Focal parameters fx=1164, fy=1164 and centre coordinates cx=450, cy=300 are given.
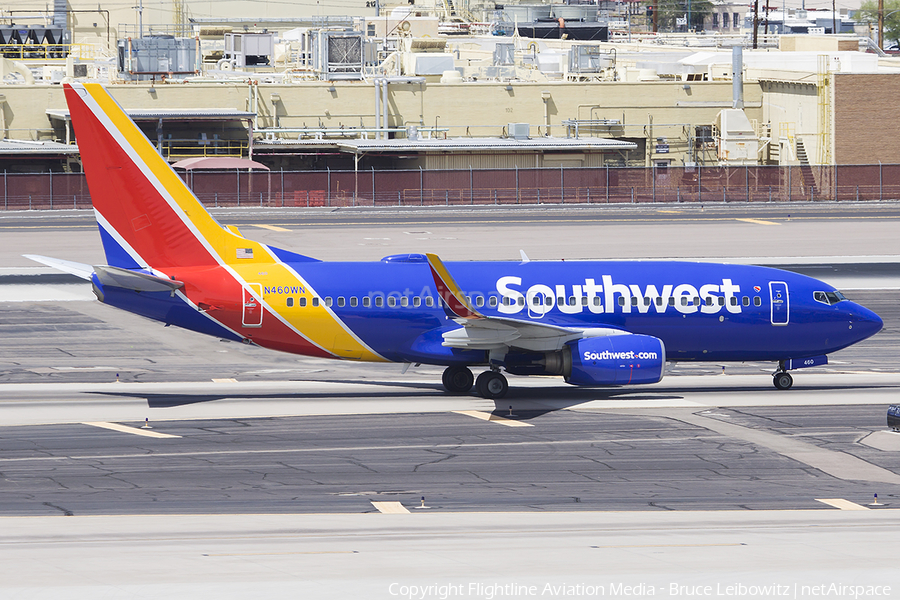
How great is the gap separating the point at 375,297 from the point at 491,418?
4.82m

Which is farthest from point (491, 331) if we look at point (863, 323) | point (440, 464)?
point (863, 323)

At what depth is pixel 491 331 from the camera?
30.9 meters

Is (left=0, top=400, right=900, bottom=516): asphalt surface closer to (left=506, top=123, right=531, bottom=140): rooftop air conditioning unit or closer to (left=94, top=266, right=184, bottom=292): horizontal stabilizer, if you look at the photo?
(left=94, top=266, right=184, bottom=292): horizontal stabilizer

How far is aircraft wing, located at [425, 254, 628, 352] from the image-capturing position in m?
30.0

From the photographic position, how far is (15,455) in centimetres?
2588

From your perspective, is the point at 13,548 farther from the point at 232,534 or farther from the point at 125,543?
the point at 232,534

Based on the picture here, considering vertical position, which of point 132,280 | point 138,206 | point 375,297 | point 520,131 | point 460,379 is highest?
point 520,131

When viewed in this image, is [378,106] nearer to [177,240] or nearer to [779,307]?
[177,240]

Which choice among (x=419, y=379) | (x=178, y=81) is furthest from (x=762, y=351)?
(x=178, y=81)

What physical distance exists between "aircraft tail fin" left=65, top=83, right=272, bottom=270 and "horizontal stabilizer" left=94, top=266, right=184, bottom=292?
91 centimetres

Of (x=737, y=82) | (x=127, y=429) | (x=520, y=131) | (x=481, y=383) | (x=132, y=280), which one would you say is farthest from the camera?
(x=737, y=82)

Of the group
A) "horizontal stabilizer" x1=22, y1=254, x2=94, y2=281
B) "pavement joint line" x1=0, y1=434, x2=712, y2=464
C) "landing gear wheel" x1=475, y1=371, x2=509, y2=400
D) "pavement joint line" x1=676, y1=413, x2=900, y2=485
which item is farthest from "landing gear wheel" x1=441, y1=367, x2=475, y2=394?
"horizontal stabilizer" x1=22, y1=254, x2=94, y2=281

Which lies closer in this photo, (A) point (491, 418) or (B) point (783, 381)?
(A) point (491, 418)

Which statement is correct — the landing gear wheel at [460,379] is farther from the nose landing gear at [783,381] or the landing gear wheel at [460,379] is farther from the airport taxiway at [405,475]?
the nose landing gear at [783,381]
